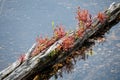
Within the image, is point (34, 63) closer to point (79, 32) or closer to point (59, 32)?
point (59, 32)

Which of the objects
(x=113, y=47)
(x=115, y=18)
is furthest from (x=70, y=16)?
(x=115, y=18)

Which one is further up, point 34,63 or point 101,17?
point 101,17

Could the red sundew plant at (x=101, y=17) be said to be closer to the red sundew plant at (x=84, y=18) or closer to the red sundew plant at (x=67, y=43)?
the red sundew plant at (x=84, y=18)

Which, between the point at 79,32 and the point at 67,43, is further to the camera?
the point at 79,32

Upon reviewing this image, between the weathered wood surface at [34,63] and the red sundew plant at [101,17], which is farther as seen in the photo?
the red sundew plant at [101,17]

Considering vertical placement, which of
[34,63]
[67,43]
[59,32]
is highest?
[59,32]

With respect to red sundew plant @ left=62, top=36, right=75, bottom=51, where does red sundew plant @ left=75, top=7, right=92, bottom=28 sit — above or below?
above

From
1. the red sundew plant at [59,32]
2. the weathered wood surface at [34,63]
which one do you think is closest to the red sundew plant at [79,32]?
the weathered wood surface at [34,63]

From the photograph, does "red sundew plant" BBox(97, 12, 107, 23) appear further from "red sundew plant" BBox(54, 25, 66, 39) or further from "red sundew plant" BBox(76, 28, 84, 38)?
"red sundew plant" BBox(54, 25, 66, 39)

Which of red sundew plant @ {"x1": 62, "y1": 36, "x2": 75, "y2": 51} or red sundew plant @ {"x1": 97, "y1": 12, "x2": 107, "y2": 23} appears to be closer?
red sundew plant @ {"x1": 62, "y1": 36, "x2": 75, "y2": 51}

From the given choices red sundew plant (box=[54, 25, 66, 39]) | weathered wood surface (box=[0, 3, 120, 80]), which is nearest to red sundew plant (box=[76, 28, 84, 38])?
weathered wood surface (box=[0, 3, 120, 80])

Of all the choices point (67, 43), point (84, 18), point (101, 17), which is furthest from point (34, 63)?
point (101, 17)
